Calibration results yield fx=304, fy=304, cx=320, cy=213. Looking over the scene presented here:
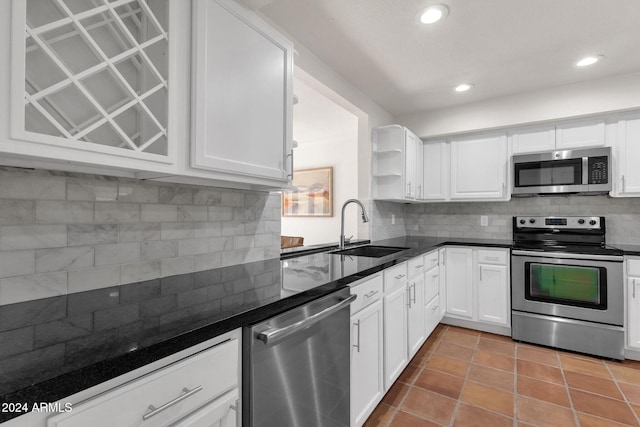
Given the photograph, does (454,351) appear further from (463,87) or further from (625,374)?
(463,87)

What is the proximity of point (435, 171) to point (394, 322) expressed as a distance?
2.29 meters

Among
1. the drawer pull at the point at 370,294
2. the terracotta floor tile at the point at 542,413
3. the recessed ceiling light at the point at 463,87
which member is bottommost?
the terracotta floor tile at the point at 542,413

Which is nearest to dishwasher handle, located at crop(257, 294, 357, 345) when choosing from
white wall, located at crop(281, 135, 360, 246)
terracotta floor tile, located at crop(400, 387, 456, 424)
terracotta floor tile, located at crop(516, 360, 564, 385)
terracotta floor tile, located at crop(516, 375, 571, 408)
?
terracotta floor tile, located at crop(400, 387, 456, 424)

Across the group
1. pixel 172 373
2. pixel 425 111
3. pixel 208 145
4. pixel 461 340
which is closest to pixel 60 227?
pixel 208 145

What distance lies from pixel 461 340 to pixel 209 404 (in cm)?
280

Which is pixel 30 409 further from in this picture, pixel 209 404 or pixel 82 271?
pixel 82 271

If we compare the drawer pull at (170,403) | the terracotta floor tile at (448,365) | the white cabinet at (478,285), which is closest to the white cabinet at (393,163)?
the white cabinet at (478,285)

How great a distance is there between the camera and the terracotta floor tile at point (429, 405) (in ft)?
6.04

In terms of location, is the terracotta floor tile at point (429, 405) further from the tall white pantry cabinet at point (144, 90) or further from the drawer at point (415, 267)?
A: the tall white pantry cabinet at point (144, 90)

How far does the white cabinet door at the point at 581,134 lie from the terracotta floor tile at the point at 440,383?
2477 mm

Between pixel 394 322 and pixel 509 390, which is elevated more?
pixel 394 322

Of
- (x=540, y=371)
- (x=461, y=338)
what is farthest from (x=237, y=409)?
(x=461, y=338)

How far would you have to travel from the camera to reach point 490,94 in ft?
10.4

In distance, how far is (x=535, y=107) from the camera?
3.04 metres
